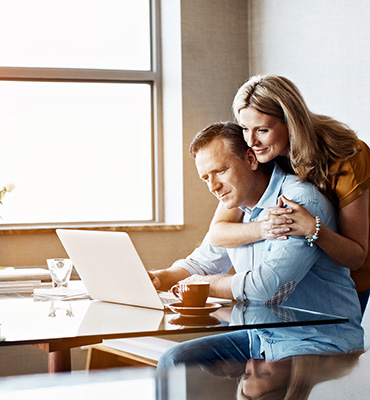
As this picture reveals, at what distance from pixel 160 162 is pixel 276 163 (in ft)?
6.37

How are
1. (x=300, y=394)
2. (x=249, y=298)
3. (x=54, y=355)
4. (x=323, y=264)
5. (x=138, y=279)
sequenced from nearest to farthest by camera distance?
(x=300, y=394) < (x=54, y=355) < (x=138, y=279) < (x=249, y=298) < (x=323, y=264)

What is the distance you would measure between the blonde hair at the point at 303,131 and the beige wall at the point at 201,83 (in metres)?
1.76

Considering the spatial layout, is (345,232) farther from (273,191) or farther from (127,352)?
(127,352)

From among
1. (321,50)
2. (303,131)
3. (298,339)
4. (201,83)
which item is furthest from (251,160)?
(201,83)

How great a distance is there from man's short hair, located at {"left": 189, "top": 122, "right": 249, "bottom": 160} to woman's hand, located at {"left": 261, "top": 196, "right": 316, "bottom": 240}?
313 mm

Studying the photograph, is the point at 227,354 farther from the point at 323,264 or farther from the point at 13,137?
the point at 13,137

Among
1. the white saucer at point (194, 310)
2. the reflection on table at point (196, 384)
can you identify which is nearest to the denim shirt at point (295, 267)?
the white saucer at point (194, 310)

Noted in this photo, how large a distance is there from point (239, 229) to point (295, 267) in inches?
9.9

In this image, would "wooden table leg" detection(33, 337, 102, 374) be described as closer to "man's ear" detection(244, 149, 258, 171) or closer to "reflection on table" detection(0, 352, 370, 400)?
"reflection on table" detection(0, 352, 370, 400)

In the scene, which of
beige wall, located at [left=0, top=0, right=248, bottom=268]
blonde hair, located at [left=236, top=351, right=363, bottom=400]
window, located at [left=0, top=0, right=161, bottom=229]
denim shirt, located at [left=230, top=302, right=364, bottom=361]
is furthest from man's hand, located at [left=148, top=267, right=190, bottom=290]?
window, located at [left=0, top=0, right=161, bottom=229]

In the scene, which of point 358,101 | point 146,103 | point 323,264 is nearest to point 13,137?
point 146,103

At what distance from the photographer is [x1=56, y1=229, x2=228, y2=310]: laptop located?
1.41 metres

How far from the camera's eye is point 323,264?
5.70 feet

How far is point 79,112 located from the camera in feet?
12.5
